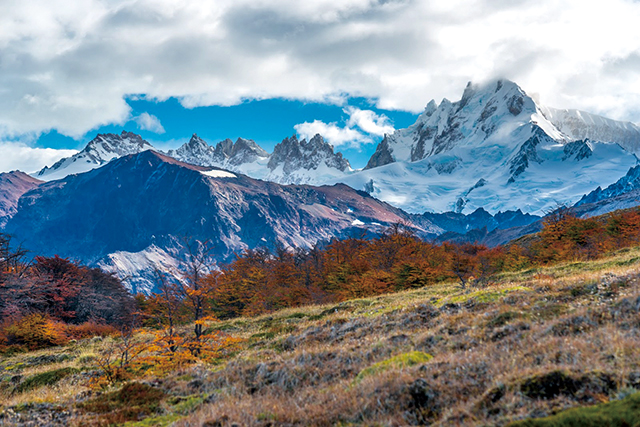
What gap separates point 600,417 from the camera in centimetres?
422

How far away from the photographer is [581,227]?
4547 cm

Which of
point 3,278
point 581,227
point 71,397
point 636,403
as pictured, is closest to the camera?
point 636,403

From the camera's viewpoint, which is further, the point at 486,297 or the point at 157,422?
the point at 486,297

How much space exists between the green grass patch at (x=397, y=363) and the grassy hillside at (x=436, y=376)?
0.05 meters

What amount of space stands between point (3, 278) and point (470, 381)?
33223 mm

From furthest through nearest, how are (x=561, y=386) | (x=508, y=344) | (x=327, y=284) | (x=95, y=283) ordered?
1. (x=95, y=283)
2. (x=327, y=284)
3. (x=508, y=344)
4. (x=561, y=386)

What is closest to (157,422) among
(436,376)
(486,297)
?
(436,376)

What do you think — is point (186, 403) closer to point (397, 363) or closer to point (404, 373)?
point (397, 363)

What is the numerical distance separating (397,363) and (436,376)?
1551 mm

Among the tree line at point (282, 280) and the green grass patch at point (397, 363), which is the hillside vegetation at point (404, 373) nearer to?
the green grass patch at point (397, 363)

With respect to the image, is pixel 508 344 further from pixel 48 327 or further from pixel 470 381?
pixel 48 327

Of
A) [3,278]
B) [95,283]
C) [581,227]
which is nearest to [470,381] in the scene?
[3,278]

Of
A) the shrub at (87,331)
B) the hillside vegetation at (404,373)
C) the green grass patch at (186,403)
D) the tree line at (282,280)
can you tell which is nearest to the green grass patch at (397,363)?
the hillside vegetation at (404,373)

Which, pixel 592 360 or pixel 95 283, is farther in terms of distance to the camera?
pixel 95 283
